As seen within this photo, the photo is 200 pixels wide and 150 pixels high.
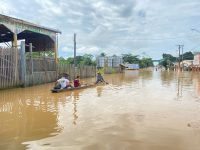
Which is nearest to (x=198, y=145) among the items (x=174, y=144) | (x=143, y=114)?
(x=174, y=144)

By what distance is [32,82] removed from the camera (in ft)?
78.1

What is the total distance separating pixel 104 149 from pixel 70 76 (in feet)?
90.8

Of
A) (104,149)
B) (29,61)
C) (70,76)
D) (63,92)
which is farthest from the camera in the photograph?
(70,76)

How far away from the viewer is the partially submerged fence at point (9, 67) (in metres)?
19.9

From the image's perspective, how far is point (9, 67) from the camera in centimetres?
2045

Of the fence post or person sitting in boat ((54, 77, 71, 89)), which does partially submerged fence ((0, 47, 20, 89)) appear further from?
person sitting in boat ((54, 77, 71, 89))

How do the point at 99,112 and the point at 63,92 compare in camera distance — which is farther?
the point at 63,92

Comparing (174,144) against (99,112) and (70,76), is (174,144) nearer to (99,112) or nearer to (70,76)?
(99,112)

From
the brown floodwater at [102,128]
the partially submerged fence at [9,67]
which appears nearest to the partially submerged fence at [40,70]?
the partially submerged fence at [9,67]

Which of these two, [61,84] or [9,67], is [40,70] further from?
[61,84]

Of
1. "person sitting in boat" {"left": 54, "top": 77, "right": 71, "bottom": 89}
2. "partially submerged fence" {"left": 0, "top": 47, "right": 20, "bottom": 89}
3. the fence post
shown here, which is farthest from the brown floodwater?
the fence post

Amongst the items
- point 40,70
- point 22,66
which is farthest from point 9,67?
point 40,70

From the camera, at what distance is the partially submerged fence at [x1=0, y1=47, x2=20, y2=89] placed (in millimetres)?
19875

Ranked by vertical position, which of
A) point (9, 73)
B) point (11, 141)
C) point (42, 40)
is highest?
point (42, 40)
